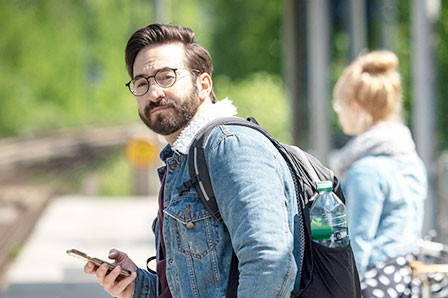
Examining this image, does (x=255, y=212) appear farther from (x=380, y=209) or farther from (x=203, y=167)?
(x=380, y=209)

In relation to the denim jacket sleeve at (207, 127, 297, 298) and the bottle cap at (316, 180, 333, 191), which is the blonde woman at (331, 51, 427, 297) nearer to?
the bottle cap at (316, 180, 333, 191)

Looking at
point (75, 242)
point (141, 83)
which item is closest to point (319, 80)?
point (75, 242)

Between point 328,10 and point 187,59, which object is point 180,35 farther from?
point 328,10

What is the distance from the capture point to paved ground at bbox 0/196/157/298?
295 inches

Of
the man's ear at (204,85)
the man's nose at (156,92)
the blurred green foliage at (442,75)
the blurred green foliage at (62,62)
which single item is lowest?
the man's nose at (156,92)

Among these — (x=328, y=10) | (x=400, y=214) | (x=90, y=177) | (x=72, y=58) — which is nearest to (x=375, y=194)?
(x=400, y=214)

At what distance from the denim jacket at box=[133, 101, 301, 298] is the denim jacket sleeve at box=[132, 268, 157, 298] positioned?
308 millimetres

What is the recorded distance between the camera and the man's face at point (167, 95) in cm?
238

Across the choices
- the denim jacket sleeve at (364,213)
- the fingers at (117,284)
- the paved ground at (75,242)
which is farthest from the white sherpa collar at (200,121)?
the paved ground at (75,242)

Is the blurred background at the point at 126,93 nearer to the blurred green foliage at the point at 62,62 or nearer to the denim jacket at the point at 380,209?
the blurred green foliage at the point at 62,62

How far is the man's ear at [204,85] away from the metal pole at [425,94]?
3.49 metres

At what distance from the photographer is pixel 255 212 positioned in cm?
210

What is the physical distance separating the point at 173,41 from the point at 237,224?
2.04 feet

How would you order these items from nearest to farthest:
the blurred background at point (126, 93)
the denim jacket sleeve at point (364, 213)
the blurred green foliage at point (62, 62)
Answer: the denim jacket sleeve at point (364, 213) → the blurred background at point (126, 93) → the blurred green foliage at point (62, 62)
